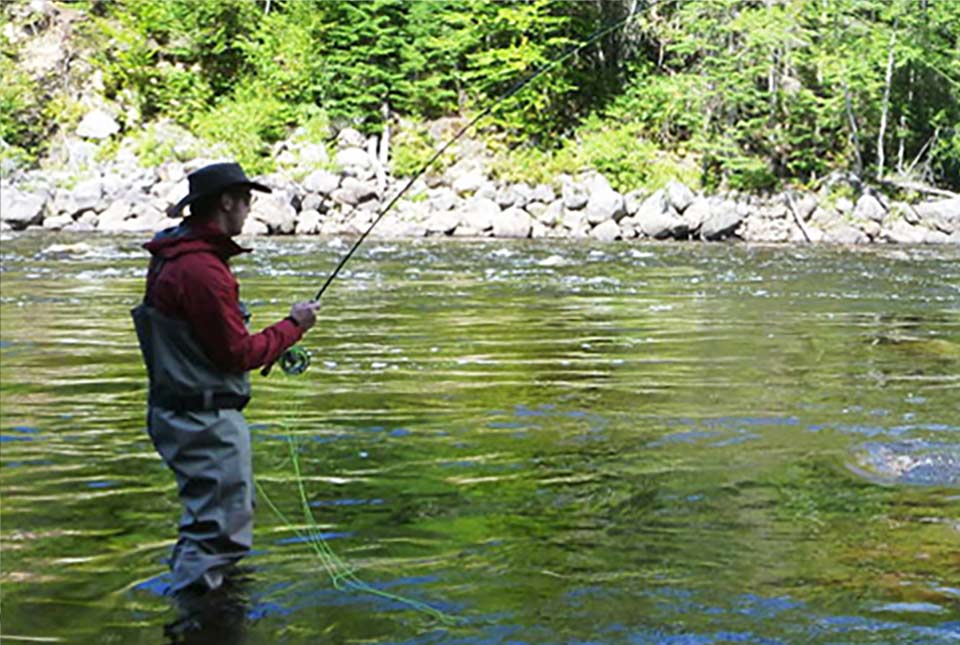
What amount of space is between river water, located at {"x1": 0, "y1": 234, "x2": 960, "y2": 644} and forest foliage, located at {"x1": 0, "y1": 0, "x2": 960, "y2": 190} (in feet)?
52.8

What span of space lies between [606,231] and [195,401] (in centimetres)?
2066

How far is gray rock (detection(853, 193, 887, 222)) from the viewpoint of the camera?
25.0m

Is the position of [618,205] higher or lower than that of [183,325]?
lower

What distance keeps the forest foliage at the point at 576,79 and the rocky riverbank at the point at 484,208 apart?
1.32 meters

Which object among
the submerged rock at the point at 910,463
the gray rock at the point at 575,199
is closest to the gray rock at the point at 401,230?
the gray rock at the point at 575,199

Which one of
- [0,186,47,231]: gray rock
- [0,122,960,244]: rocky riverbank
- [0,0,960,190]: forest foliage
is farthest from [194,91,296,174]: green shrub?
[0,186,47,231]: gray rock

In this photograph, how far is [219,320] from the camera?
141 inches

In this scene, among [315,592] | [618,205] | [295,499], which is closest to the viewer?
[315,592]

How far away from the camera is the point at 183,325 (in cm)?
362

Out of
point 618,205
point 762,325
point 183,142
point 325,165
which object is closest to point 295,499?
point 762,325

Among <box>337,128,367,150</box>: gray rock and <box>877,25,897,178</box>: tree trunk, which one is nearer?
<box>877,25,897,178</box>: tree trunk

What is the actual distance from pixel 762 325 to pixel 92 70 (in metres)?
24.7

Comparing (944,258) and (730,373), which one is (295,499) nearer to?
(730,373)

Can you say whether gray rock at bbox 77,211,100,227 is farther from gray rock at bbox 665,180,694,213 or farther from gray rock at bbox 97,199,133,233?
gray rock at bbox 665,180,694,213
